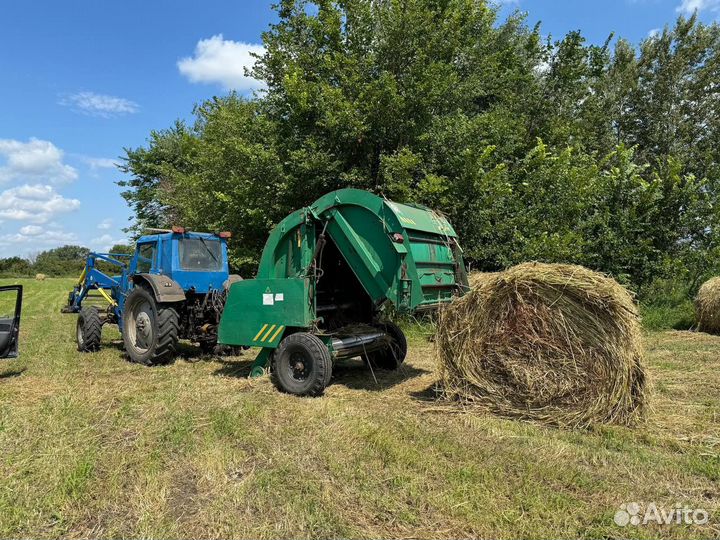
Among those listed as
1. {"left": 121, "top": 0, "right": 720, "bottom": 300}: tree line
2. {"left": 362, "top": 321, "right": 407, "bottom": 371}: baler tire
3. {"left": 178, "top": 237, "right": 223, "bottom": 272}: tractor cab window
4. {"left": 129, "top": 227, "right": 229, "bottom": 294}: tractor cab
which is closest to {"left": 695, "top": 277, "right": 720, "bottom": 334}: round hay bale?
{"left": 121, "top": 0, "right": 720, "bottom": 300}: tree line

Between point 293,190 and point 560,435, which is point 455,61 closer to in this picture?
point 293,190

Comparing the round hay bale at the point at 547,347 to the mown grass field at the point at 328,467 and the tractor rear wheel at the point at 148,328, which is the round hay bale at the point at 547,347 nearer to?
the mown grass field at the point at 328,467

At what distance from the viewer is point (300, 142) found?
45.6 ft

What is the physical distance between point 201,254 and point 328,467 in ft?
19.9

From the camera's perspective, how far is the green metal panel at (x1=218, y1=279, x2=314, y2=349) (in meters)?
6.25

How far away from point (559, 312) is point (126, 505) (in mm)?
4106

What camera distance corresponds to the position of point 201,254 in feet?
29.3

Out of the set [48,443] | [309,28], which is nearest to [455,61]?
[309,28]

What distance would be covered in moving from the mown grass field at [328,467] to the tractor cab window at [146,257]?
3.20 meters

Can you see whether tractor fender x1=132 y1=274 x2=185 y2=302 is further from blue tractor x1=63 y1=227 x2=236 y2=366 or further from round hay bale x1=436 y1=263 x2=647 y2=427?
round hay bale x1=436 y1=263 x2=647 y2=427

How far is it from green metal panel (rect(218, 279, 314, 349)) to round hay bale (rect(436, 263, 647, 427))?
175 cm

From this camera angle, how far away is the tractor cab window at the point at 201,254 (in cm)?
875

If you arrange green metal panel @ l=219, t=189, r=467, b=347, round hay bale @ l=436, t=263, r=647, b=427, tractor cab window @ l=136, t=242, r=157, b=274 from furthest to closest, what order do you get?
tractor cab window @ l=136, t=242, r=157, b=274 < green metal panel @ l=219, t=189, r=467, b=347 < round hay bale @ l=436, t=263, r=647, b=427

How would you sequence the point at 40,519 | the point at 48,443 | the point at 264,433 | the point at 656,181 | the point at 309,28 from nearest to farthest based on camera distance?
1. the point at 40,519
2. the point at 48,443
3. the point at 264,433
4. the point at 656,181
5. the point at 309,28
